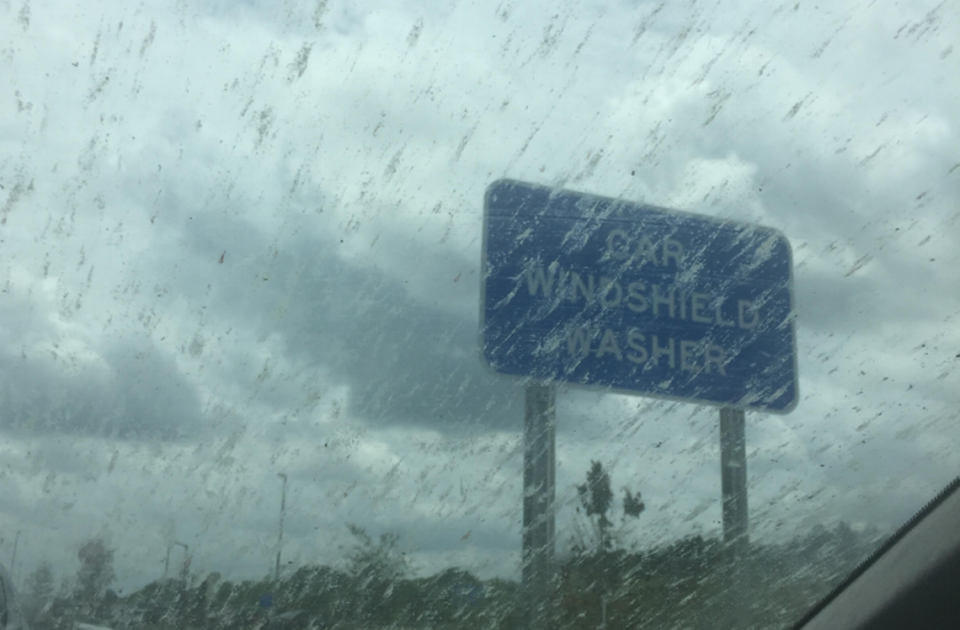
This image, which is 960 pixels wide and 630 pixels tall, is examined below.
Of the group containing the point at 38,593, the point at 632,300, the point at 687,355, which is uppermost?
the point at 632,300

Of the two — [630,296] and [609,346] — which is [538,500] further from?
[630,296]

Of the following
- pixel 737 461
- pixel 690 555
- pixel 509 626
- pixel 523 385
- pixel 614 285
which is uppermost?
pixel 614 285

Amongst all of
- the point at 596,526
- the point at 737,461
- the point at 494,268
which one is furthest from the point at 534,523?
the point at 494,268

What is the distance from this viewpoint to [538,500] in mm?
3660

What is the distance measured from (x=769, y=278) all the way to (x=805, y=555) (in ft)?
4.69

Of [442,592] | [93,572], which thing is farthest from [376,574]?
[93,572]

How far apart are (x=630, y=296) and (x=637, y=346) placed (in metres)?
0.24

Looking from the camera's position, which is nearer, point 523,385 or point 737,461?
point 737,461

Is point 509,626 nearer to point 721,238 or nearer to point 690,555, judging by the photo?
point 690,555

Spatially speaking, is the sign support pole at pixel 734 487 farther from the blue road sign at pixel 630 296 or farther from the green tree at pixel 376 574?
the green tree at pixel 376 574

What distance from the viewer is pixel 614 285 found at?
14.2 ft

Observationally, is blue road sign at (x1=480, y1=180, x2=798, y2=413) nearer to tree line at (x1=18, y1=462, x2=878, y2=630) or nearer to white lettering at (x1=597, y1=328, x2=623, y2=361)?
white lettering at (x1=597, y1=328, x2=623, y2=361)

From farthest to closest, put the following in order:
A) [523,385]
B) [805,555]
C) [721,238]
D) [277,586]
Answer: [721,238], [523,385], [277,586], [805,555]

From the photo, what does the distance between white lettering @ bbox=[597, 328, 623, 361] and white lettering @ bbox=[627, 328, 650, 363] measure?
0.05 metres
